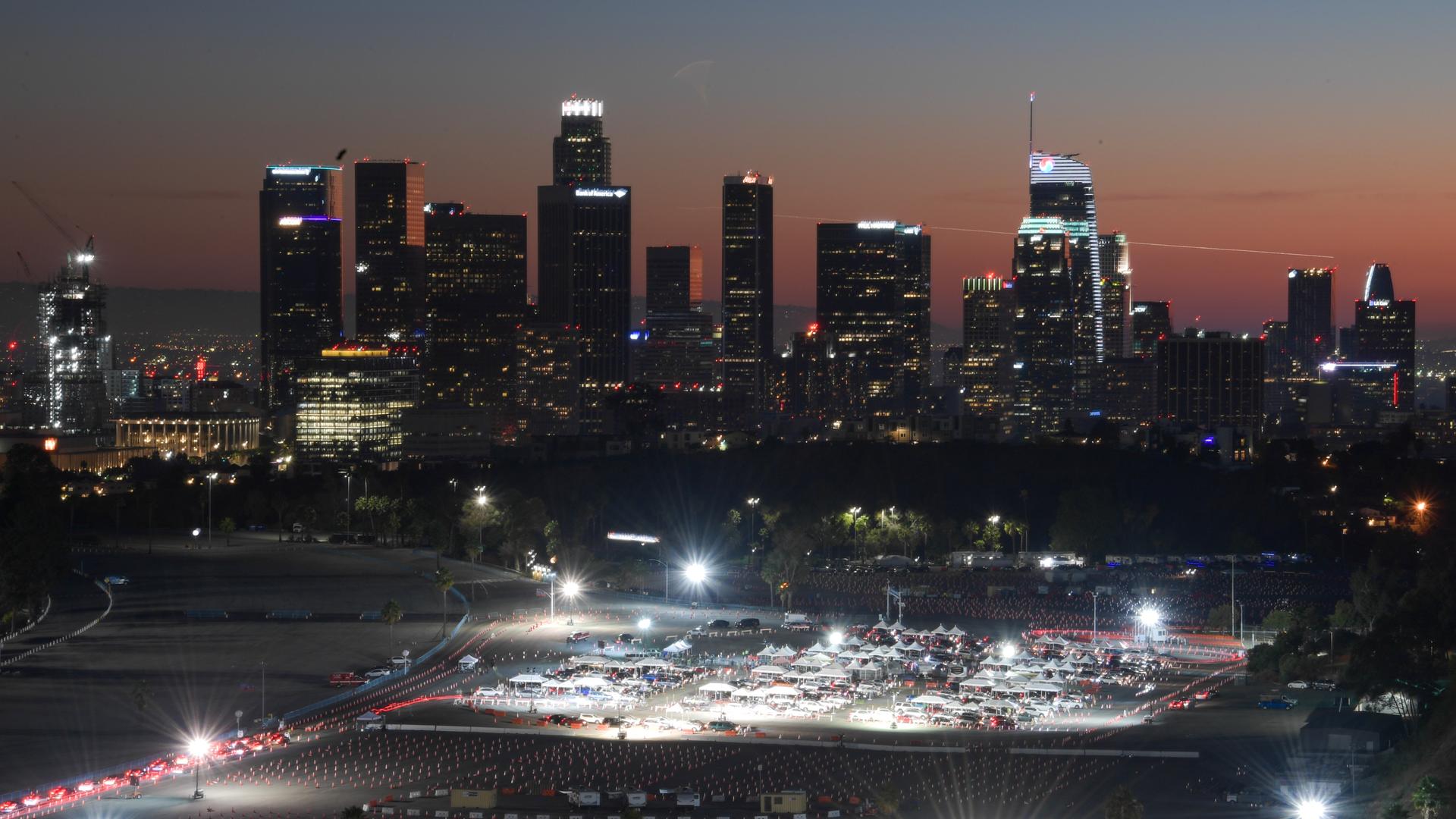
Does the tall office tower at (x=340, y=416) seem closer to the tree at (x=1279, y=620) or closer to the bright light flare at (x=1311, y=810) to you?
the tree at (x=1279, y=620)

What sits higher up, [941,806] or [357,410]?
[357,410]

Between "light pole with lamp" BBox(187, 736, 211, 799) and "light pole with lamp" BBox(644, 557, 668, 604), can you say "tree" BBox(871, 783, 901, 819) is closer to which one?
"light pole with lamp" BBox(187, 736, 211, 799)

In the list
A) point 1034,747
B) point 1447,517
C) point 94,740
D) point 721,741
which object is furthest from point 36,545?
point 1447,517

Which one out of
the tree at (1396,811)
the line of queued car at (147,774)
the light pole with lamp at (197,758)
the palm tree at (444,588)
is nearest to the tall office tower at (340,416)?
the palm tree at (444,588)

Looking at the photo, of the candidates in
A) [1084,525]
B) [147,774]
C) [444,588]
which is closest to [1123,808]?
[147,774]

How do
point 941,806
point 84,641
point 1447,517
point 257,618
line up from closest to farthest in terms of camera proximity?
1. point 941,806
2. point 84,641
3. point 257,618
4. point 1447,517

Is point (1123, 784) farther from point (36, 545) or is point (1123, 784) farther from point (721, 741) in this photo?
point (36, 545)
